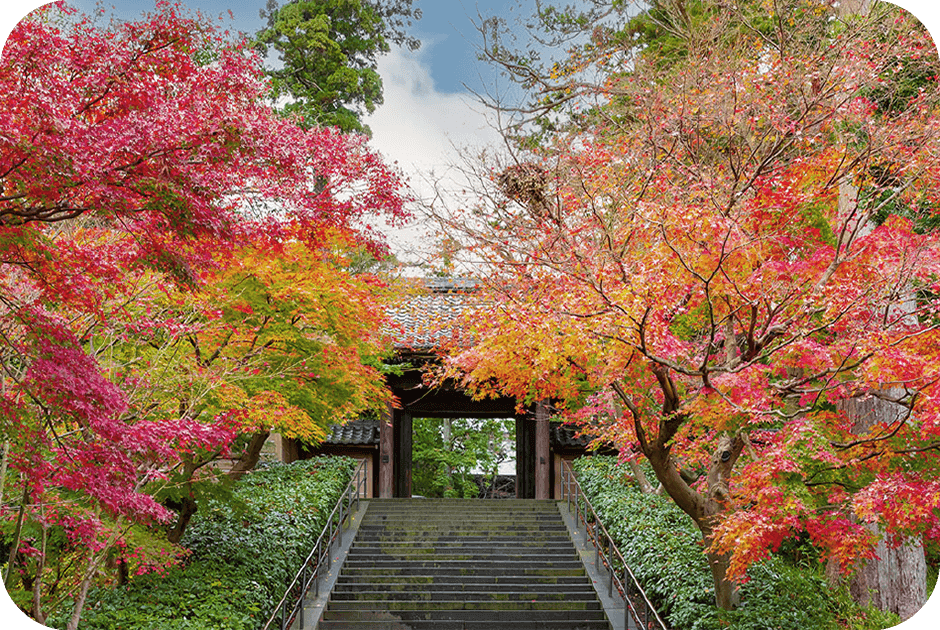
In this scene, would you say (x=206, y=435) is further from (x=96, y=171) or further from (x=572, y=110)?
(x=572, y=110)

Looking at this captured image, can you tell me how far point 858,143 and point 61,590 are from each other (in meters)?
10.7

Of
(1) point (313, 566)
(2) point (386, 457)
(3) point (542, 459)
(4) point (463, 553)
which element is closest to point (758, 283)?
(4) point (463, 553)

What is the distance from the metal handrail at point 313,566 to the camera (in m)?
8.79

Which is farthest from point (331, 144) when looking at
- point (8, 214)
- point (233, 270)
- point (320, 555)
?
point (320, 555)

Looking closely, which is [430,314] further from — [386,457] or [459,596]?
[459,596]

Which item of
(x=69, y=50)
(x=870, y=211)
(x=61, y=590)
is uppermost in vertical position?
(x=69, y=50)

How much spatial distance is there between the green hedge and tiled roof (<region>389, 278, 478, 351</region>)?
3383 mm

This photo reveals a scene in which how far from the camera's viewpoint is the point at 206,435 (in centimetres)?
590

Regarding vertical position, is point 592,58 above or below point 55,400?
above

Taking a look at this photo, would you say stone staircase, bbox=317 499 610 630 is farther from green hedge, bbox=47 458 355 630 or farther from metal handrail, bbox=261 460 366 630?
green hedge, bbox=47 458 355 630

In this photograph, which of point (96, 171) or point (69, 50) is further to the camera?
point (69, 50)

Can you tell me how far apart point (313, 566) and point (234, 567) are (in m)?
2.18

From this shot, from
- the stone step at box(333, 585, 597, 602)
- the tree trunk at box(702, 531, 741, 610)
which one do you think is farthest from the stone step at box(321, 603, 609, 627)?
the tree trunk at box(702, 531, 741, 610)

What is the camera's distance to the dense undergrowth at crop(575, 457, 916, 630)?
737 centimetres
